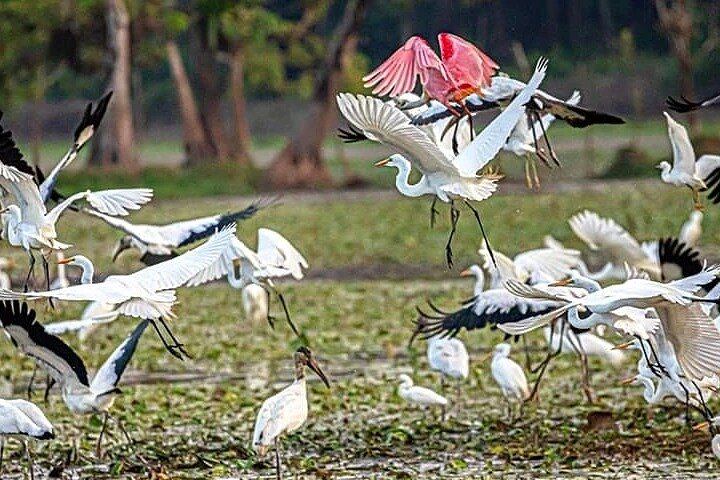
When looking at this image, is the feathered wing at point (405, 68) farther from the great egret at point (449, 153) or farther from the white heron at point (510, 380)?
the white heron at point (510, 380)

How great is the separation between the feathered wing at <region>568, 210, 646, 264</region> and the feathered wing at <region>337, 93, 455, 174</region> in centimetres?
272

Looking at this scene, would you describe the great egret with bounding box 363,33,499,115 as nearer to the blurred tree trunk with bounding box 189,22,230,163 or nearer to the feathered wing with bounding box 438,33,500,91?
the feathered wing with bounding box 438,33,500,91

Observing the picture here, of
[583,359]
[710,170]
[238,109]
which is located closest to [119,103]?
[238,109]

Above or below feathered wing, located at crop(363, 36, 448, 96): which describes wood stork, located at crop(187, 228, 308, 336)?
below

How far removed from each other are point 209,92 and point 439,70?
2558 centimetres

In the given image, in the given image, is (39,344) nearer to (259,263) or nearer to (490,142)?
(259,263)

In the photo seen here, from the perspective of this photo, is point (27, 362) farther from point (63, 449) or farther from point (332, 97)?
point (332, 97)

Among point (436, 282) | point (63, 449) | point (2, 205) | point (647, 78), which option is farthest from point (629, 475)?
point (647, 78)

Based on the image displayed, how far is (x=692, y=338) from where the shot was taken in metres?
7.25

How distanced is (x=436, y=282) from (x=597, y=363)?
15.2 feet

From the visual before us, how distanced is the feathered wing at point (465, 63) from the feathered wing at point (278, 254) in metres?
2.37

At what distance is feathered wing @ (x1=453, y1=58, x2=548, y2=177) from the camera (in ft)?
24.1

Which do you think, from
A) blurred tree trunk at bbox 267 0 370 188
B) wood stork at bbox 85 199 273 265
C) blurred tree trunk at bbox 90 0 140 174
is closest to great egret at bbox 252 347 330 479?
wood stork at bbox 85 199 273 265

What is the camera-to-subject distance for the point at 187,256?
7789 millimetres
